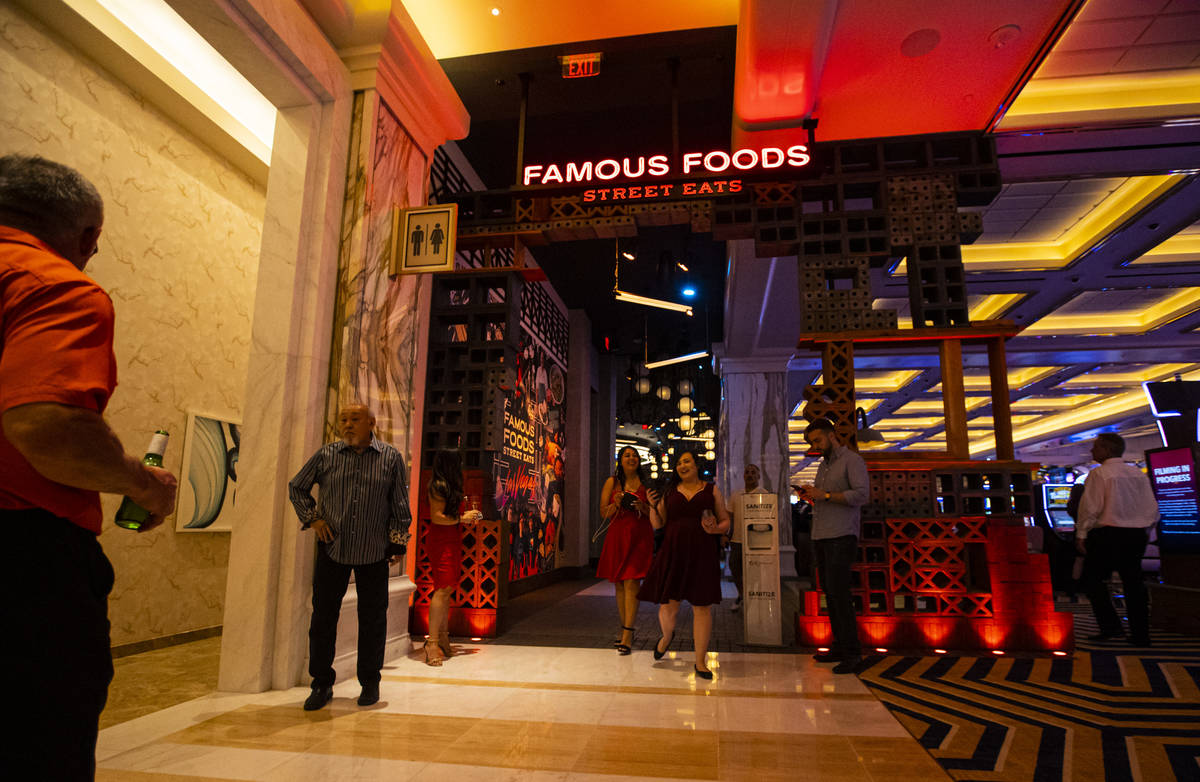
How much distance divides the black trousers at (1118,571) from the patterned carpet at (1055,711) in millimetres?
263

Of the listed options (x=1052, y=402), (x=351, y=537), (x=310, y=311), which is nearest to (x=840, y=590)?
(x=351, y=537)

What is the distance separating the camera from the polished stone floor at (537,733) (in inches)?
94.3

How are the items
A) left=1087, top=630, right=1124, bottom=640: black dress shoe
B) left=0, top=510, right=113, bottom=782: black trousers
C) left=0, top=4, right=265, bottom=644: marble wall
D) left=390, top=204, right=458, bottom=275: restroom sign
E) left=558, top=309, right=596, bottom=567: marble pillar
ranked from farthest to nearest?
1. left=558, top=309, right=596, bottom=567: marble pillar
2. left=1087, top=630, right=1124, bottom=640: black dress shoe
3. left=390, top=204, right=458, bottom=275: restroom sign
4. left=0, top=4, right=265, bottom=644: marble wall
5. left=0, top=510, right=113, bottom=782: black trousers

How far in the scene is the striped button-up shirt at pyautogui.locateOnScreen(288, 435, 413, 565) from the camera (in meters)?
3.24

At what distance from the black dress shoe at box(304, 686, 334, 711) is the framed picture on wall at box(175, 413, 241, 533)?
2267 mm

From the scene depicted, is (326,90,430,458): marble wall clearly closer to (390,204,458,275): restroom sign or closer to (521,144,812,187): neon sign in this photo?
(390,204,458,275): restroom sign

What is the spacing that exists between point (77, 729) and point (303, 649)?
9.03 feet

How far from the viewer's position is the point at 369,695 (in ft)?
10.6

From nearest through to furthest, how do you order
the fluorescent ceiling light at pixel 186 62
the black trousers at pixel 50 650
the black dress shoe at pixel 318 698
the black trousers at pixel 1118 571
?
the black trousers at pixel 50 650, the black dress shoe at pixel 318 698, the fluorescent ceiling light at pixel 186 62, the black trousers at pixel 1118 571

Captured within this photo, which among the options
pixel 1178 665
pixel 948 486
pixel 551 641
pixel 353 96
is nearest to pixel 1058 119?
pixel 948 486

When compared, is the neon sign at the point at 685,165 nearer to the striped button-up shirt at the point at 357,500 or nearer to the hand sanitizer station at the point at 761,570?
the hand sanitizer station at the point at 761,570

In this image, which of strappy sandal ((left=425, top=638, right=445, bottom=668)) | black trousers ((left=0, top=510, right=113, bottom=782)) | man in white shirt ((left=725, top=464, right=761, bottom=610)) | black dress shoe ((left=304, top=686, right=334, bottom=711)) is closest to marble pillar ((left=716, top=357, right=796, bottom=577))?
man in white shirt ((left=725, top=464, right=761, bottom=610))

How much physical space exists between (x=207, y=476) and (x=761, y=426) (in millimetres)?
7744

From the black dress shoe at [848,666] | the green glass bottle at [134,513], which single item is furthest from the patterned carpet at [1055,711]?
the green glass bottle at [134,513]
